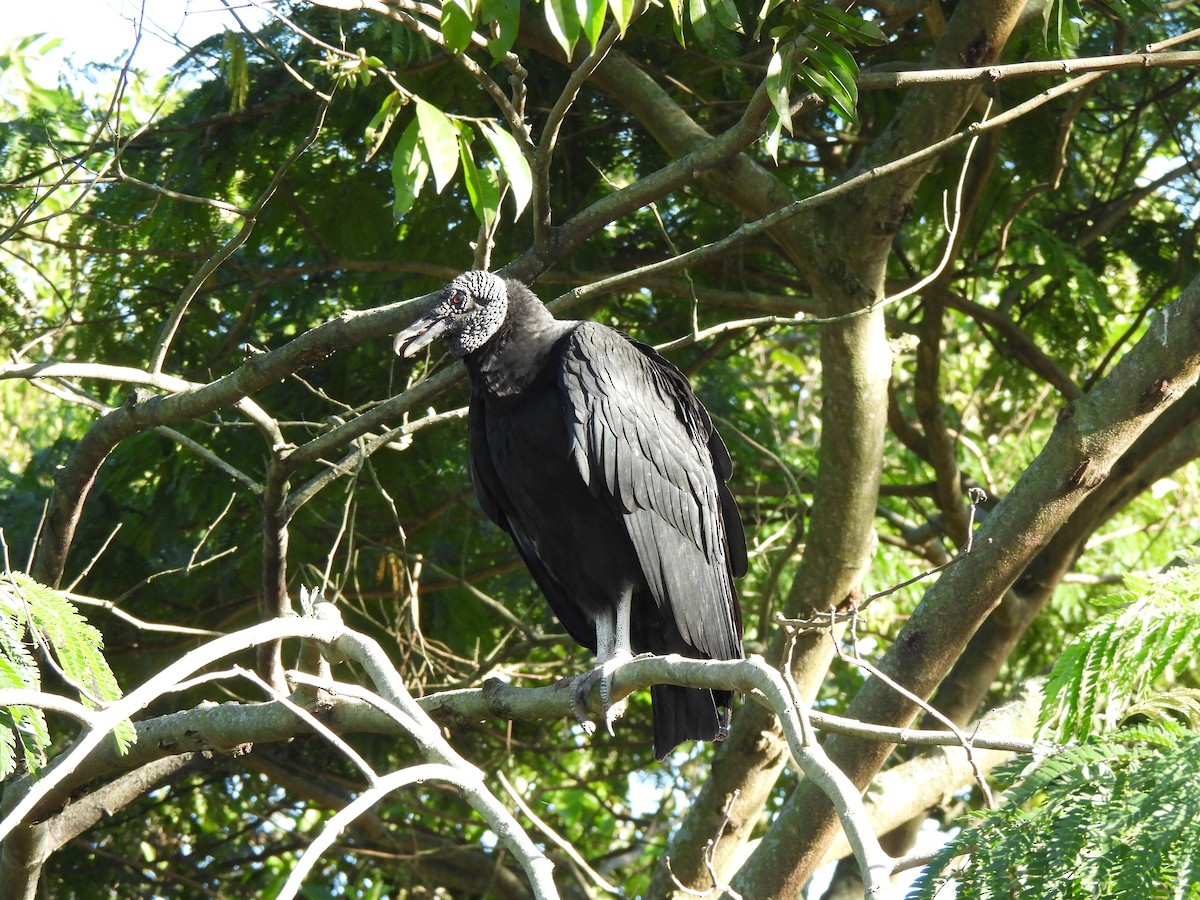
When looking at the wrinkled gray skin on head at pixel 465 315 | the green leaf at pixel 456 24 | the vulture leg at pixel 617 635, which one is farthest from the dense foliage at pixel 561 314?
the vulture leg at pixel 617 635

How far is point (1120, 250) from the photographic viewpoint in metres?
5.71

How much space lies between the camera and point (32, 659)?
92.3 inches

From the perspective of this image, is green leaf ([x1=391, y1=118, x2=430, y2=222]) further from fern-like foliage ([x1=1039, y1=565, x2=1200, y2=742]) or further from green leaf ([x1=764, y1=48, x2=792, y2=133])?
fern-like foliage ([x1=1039, y1=565, x2=1200, y2=742])

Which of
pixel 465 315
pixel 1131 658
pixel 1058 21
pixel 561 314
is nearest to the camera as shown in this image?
pixel 1131 658

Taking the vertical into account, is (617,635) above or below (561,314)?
below

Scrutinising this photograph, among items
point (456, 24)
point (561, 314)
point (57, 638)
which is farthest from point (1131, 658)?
point (561, 314)

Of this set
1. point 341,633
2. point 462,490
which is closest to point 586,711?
point 341,633

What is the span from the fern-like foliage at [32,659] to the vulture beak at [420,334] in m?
1.30

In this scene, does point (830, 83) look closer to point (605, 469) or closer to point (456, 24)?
point (456, 24)

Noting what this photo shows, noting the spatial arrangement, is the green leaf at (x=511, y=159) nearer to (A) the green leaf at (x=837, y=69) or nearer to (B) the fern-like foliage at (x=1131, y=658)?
(A) the green leaf at (x=837, y=69)

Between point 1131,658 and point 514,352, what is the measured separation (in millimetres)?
2091

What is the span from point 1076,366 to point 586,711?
385 cm

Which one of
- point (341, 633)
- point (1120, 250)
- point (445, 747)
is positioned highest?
point (1120, 250)

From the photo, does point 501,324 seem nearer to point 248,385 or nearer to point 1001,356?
point 248,385
